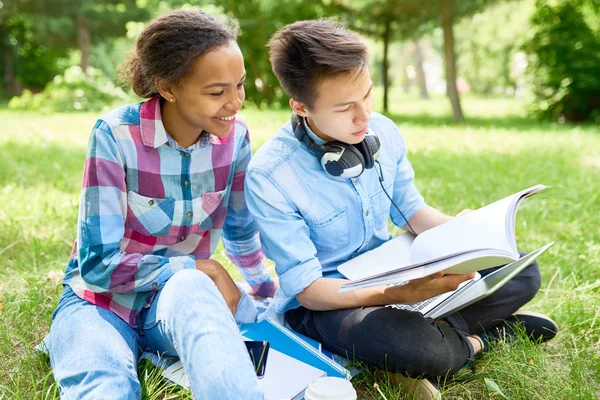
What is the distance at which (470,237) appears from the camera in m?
1.71

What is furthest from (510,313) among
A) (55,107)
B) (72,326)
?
(55,107)

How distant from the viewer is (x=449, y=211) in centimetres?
412

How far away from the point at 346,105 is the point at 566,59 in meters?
11.4

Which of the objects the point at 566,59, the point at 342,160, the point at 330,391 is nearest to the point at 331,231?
the point at 342,160

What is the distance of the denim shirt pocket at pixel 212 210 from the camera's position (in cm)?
224

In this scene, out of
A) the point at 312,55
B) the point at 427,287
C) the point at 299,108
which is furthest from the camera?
the point at 299,108

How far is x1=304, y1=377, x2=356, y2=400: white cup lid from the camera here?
1.55 m

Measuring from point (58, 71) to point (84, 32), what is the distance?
5.64 metres

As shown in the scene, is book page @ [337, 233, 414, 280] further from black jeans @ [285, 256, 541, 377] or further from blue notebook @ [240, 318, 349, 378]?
blue notebook @ [240, 318, 349, 378]

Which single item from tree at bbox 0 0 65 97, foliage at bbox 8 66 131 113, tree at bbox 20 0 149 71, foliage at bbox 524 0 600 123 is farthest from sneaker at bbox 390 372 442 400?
tree at bbox 0 0 65 97

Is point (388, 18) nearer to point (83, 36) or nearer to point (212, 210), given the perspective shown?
point (212, 210)

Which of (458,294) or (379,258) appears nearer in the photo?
(458,294)

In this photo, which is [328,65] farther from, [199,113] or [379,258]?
[379,258]

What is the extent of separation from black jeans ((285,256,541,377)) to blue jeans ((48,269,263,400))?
Answer: 510 millimetres
